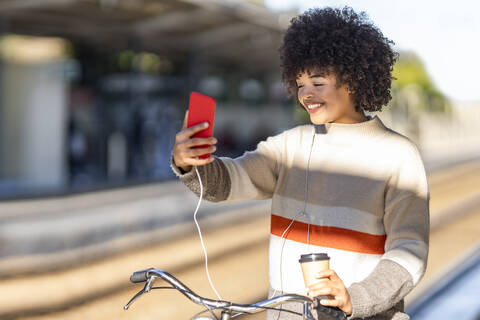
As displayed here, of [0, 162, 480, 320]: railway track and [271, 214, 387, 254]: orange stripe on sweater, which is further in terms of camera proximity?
[0, 162, 480, 320]: railway track

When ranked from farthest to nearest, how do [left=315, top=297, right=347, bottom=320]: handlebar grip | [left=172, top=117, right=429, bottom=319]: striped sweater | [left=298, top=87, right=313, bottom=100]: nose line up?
[left=298, top=87, right=313, bottom=100]: nose → [left=172, top=117, right=429, bottom=319]: striped sweater → [left=315, top=297, right=347, bottom=320]: handlebar grip

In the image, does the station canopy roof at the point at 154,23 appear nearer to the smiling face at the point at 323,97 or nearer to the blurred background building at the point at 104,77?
the blurred background building at the point at 104,77

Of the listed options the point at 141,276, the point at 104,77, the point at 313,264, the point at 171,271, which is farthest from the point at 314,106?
the point at 104,77

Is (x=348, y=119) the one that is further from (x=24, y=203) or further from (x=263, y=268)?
(x=24, y=203)

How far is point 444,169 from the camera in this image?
3019 cm

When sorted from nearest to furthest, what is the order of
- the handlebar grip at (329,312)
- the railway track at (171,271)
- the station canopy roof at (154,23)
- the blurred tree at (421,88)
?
the handlebar grip at (329,312), the railway track at (171,271), the station canopy roof at (154,23), the blurred tree at (421,88)

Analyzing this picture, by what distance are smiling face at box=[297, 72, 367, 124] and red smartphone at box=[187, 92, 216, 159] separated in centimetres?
34

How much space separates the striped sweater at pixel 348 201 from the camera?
187 cm

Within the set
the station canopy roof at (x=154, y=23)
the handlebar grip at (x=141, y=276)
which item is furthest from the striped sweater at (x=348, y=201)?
the station canopy roof at (x=154, y=23)

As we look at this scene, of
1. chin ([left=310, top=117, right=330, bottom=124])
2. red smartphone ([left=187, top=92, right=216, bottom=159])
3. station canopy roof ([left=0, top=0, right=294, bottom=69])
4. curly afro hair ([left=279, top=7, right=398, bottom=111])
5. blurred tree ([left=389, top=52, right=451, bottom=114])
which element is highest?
curly afro hair ([left=279, top=7, right=398, bottom=111])

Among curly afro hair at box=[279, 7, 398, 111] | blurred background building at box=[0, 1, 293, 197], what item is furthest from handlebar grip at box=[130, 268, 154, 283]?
blurred background building at box=[0, 1, 293, 197]

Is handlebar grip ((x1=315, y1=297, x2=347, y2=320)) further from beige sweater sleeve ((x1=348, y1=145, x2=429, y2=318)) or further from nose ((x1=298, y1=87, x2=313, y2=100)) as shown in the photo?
nose ((x1=298, y1=87, x2=313, y2=100))

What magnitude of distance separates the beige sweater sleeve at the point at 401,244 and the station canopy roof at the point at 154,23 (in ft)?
43.5

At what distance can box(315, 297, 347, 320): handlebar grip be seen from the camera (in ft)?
5.36
